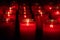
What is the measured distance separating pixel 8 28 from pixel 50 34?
23cm

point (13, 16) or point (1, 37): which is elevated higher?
point (13, 16)

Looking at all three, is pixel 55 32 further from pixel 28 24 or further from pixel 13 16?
pixel 13 16

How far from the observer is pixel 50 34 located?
0.76m

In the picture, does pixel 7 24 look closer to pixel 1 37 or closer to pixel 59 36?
pixel 1 37

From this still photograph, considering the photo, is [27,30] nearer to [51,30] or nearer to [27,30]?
[27,30]

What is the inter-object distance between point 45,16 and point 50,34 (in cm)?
21

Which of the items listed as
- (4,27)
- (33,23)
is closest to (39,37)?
(33,23)

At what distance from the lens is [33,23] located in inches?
31.6

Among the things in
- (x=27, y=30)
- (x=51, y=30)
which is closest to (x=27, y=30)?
(x=27, y=30)

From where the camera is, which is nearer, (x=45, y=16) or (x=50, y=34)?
(x=50, y=34)

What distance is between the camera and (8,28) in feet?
2.65

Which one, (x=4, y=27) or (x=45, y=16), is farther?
(x=45, y=16)

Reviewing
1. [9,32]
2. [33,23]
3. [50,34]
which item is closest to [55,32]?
[50,34]

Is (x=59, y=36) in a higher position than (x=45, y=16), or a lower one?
lower
